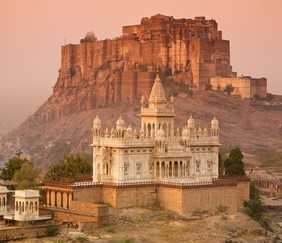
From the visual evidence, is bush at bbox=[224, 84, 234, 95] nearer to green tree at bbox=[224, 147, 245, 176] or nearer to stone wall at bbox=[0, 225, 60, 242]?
green tree at bbox=[224, 147, 245, 176]

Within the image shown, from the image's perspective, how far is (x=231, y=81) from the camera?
126 m

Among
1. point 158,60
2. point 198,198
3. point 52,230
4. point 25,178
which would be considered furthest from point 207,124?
point 52,230

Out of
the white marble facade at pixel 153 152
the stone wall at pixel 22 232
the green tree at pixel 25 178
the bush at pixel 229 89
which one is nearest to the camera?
the stone wall at pixel 22 232

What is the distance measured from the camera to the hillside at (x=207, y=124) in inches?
4493

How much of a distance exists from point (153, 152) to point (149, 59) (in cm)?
5237

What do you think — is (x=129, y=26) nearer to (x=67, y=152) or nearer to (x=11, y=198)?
(x=67, y=152)

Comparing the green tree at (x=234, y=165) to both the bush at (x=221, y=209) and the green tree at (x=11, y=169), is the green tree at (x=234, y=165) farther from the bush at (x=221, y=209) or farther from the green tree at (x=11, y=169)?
the green tree at (x=11, y=169)

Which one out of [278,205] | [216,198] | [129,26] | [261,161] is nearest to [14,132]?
[129,26]

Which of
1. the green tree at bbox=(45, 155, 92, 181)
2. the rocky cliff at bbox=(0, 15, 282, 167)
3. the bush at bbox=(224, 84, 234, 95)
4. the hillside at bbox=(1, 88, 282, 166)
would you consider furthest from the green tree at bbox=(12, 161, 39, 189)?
the bush at bbox=(224, 84, 234, 95)

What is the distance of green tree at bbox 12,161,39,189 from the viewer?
255 feet

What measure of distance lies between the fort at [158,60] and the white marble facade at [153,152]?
46.0 meters

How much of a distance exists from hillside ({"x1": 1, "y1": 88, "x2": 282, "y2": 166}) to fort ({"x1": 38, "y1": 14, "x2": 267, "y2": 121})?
1.40m

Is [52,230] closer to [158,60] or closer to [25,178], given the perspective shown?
[25,178]

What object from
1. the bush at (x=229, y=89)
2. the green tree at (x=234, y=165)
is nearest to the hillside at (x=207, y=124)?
the bush at (x=229, y=89)
